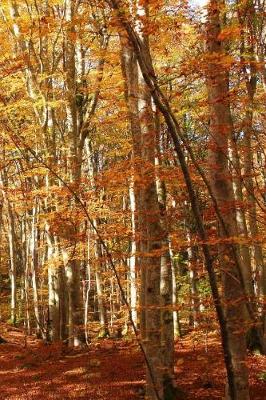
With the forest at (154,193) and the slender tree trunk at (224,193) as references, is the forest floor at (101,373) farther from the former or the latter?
the slender tree trunk at (224,193)

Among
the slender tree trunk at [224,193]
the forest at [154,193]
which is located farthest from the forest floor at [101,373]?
the slender tree trunk at [224,193]

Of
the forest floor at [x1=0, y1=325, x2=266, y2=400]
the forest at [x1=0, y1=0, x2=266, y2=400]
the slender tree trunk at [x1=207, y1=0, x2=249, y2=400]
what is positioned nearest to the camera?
the forest at [x1=0, y1=0, x2=266, y2=400]

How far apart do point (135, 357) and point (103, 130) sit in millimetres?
11839

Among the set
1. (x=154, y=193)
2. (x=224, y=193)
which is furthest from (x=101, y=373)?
(x=224, y=193)

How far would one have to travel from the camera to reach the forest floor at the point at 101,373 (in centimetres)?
911

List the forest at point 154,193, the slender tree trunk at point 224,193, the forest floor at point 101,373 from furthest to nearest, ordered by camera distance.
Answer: the forest floor at point 101,373 < the slender tree trunk at point 224,193 < the forest at point 154,193

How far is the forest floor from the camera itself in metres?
9.11

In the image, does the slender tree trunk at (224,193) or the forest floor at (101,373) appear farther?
the forest floor at (101,373)

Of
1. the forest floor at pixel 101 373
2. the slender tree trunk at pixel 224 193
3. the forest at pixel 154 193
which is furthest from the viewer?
the forest floor at pixel 101 373

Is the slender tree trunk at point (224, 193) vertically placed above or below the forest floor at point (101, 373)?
above

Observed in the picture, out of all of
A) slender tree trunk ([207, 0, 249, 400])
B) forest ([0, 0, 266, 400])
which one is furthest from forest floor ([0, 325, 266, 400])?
slender tree trunk ([207, 0, 249, 400])

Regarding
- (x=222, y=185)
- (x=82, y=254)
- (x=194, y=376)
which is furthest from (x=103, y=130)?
(x=222, y=185)

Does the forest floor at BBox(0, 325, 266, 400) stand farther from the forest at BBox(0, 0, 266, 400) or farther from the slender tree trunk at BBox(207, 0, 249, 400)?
the slender tree trunk at BBox(207, 0, 249, 400)

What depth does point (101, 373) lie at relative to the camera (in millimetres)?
10695
